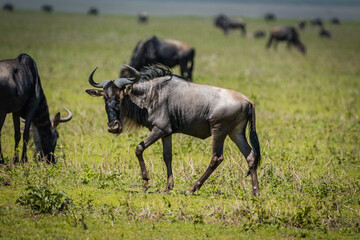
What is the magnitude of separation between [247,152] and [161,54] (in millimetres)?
9918

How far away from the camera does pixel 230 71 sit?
78.4 ft

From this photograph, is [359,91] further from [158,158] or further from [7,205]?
[7,205]

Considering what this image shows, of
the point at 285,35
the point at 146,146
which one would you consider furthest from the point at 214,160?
the point at 285,35

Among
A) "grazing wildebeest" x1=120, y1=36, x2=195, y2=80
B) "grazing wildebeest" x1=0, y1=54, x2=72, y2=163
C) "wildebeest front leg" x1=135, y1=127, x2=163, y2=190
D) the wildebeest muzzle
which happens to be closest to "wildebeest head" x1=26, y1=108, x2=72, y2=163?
"grazing wildebeest" x1=0, y1=54, x2=72, y2=163

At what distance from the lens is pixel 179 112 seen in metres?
8.02

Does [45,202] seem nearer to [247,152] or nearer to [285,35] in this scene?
[247,152]

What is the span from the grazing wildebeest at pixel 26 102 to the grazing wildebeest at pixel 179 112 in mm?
1534

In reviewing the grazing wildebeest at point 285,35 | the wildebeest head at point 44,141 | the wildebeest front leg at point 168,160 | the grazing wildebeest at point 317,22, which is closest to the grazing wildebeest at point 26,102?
the wildebeest head at point 44,141

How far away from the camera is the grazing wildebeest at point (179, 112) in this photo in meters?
Result: 7.79

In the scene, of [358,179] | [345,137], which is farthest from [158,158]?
[345,137]

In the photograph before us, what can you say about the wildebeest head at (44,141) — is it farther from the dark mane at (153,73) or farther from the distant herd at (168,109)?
the dark mane at (153,73)

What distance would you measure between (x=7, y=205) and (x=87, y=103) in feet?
27.8

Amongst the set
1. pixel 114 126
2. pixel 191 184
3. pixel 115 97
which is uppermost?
pixel 115 97

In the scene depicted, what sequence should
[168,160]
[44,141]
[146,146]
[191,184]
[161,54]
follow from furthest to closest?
[161,54]
[44,141]
[191,184]
[168,160]
[146,146]
